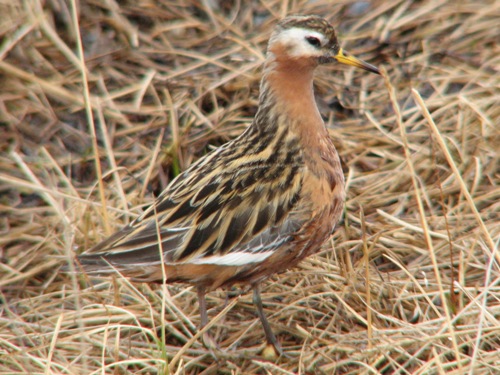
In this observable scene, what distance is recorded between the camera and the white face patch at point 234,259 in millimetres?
3578

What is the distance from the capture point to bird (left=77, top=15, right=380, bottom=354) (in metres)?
3.61

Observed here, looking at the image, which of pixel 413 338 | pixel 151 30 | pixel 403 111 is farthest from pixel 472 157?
pixel 151 30

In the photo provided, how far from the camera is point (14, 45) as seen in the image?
529 centimetres

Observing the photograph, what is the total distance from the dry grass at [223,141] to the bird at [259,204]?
28 centimetres

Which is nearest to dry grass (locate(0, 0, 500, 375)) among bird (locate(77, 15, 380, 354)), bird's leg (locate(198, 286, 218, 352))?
bird's leg (locate(198, 286, 218, 352))

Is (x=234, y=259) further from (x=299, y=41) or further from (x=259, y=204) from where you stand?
(x=299, y=41)

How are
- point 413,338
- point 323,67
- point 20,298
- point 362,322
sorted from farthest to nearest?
1. point 323,67
2. point 20,298
3. point 362,322
4. point 413,338

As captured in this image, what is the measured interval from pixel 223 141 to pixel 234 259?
63.1 inches

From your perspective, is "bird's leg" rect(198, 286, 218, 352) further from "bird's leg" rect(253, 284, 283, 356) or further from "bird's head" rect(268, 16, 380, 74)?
"bird's head" rect(268, 16, 380, 74)

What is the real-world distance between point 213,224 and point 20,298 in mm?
1171

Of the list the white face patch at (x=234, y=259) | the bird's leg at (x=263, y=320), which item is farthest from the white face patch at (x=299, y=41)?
the bird's leg at (x=263, y=320)

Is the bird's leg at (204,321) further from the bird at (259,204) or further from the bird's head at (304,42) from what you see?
the bird's head at (304,42)

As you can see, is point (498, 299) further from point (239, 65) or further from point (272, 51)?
point (239, 65)

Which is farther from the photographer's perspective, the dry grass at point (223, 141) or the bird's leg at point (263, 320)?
the bird's leg at point (263, 320)
